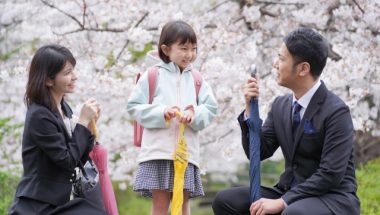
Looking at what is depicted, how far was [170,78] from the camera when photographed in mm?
4348

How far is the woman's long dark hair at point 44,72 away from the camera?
154 inches

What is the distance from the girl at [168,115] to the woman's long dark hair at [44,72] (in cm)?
53

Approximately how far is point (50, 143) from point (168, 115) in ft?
2.42

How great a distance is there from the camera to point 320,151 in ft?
12.8

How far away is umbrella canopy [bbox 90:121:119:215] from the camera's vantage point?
4117 millimetres

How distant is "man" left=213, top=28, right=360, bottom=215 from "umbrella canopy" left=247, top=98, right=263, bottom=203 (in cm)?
4

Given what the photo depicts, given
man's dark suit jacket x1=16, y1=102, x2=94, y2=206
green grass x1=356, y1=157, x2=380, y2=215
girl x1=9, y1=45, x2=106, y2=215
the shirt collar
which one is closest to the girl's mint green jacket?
girl x1=9, y1=45, x2=106, y2=215

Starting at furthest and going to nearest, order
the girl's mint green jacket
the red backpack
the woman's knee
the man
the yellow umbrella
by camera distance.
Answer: the red backpack
the girl's mint green jacket
the yellow umbrella
the man
the woman's knee

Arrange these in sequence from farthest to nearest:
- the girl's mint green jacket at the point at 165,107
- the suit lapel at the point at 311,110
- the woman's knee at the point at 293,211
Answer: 1. the girl's mint green jacket at the point at 165,107
2. the suit lapel at the point at 311,110
3. the woman's knee at the point at 293,211

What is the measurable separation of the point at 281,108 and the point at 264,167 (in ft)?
46.7

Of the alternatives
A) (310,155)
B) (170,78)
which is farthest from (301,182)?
(170,78)

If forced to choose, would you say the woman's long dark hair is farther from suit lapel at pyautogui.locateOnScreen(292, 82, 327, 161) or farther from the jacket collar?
suit lapel at pyautogui.locateOnScreen(292, 82, 327, 161)

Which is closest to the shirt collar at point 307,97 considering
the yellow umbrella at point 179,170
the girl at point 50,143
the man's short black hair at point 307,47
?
the man's short black hair at point 307,47

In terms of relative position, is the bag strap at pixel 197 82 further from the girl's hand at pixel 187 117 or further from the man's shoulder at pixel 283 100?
the man's shoulder at pixel 283 100
